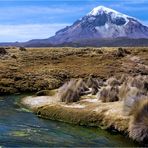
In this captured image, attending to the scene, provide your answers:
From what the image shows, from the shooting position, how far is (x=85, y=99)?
138 feet

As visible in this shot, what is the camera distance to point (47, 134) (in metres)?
31.1

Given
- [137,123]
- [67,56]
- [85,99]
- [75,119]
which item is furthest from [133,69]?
[137,123]

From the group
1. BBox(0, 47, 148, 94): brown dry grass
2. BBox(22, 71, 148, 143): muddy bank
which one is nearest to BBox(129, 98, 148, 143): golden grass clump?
BBox(22, 71, 148, 143): muddy bank

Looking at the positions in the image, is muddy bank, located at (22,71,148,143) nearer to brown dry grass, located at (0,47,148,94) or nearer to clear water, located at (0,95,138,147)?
clear water, located at (0,95,138,147)

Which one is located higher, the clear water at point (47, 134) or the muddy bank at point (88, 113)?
the muddy bank at point (88, 113)

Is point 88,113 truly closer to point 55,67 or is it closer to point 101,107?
point 101,107

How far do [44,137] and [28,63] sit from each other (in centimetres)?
5009

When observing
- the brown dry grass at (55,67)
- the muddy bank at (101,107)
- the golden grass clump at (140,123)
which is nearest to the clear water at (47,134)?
the golden grass clump at (140,123)

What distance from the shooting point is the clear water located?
28328 millimetres

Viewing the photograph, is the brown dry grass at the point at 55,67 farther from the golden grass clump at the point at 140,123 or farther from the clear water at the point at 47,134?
the golden grass clump at the point at 140,123

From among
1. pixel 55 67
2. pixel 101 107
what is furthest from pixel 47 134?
pixel 55 67

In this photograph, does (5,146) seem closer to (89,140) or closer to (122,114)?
(89,140)

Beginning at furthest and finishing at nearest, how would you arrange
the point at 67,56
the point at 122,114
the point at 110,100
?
the point at 67,56 → the point at 110,100 → the point at 122,114

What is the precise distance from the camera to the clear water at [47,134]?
28.3 meters
